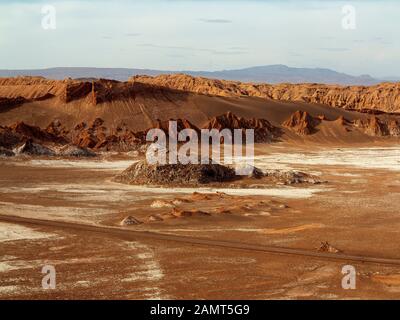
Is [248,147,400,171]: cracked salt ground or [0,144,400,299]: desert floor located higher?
[248,147,400,171]: cracked salt ground

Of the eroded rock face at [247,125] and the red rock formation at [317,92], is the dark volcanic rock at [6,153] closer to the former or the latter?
the eroded rock face at [247,125]

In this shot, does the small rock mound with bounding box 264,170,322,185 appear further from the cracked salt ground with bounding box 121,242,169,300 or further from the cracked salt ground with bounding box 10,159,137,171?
the cracked salt ground with bounding box 121,242,169,300
